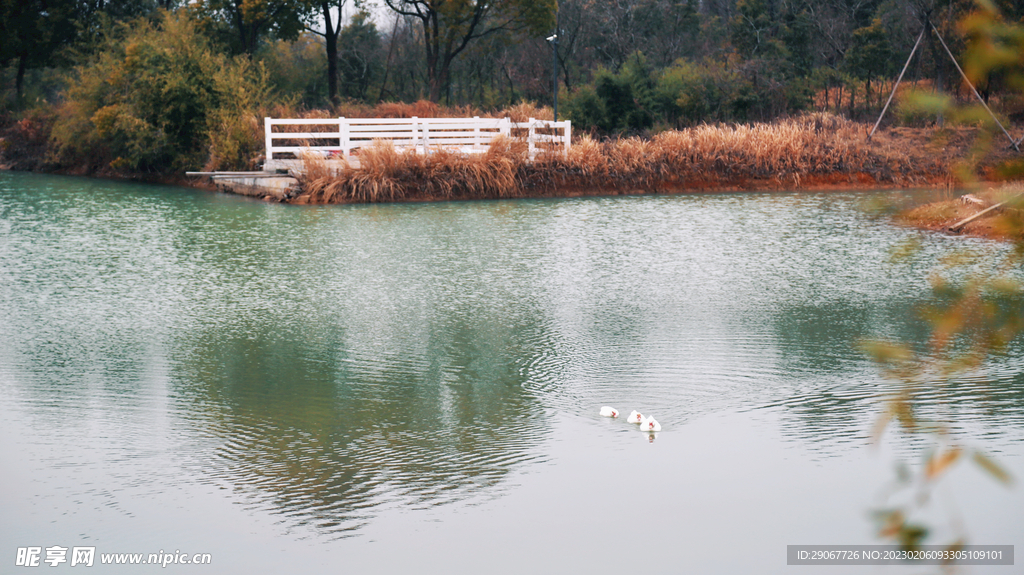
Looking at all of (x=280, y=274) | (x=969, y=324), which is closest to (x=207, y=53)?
(x=280, y=274)

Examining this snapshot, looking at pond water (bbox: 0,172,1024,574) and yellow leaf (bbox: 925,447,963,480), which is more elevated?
yellow leaf (bbox: 925,447,963,480)

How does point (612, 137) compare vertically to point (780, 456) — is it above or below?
above

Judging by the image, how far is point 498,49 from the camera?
139ft

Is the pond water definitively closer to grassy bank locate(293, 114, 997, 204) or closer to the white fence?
grassy bank locate(293, 114, 997, 204)

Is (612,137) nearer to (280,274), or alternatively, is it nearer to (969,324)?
(280,274)

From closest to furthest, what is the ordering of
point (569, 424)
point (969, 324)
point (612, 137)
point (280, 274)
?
point (569, 424) → point (969, 324) → point (280, 274) → point (612, 137)

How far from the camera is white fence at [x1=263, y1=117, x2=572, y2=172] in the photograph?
69.9ft

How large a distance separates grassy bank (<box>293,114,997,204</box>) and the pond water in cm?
736

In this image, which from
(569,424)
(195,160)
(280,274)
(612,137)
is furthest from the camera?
(612,137)

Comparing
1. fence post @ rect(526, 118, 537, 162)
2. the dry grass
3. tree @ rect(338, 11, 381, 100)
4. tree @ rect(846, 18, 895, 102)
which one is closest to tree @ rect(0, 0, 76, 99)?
tree @ rect(338, 11, 381, 100)

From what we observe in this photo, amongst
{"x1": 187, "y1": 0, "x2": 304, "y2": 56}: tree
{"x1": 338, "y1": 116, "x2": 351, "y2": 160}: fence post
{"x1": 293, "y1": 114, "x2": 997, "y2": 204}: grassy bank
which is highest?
{"x1": 187, "y1": 0, "x2": 304, "y2": 56}: tree

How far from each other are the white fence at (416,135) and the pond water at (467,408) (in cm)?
887

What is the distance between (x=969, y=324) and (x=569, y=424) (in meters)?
4.28

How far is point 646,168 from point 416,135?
5.39m
